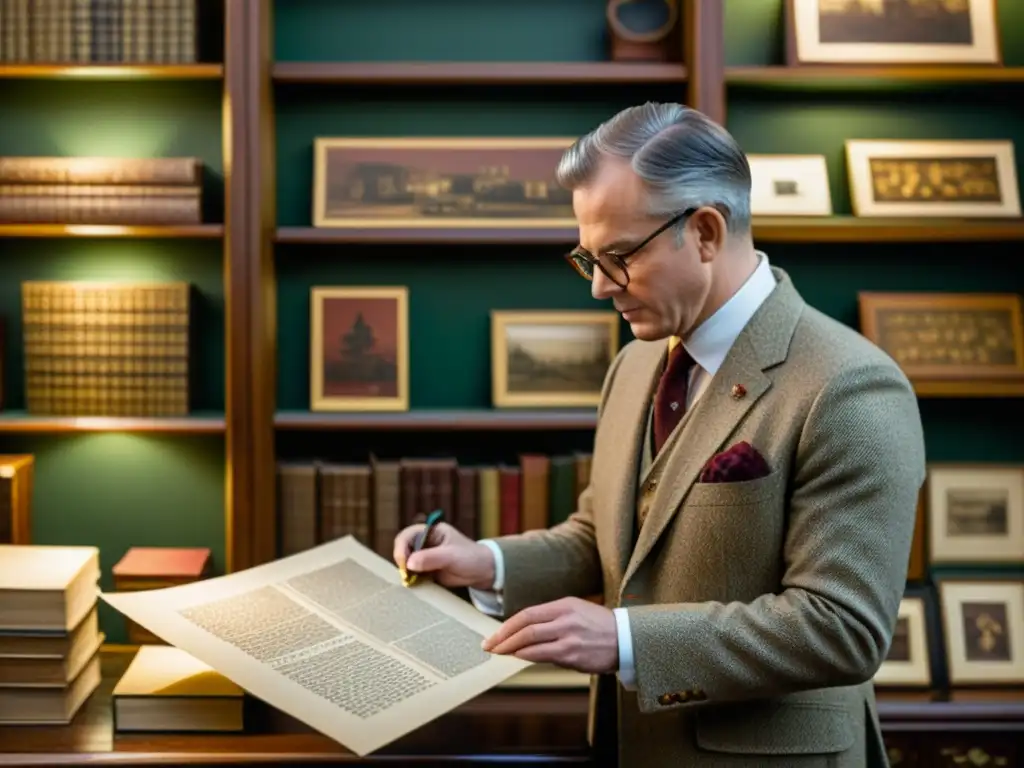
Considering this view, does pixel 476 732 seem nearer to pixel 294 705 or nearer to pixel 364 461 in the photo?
pixel 294 705

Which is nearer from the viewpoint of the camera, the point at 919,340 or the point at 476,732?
the point at 476,732

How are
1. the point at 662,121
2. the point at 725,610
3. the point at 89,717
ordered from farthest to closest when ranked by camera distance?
the point at 89,717 → the point at 662,121 → the point at 725,610

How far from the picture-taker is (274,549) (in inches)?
108

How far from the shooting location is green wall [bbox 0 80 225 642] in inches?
115

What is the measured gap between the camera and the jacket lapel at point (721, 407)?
159cm

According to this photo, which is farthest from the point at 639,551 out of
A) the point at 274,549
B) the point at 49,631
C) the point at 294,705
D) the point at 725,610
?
the point at 274,549

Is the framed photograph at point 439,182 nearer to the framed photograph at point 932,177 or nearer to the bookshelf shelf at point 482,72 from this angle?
the bookshelf shelf at point 482,72

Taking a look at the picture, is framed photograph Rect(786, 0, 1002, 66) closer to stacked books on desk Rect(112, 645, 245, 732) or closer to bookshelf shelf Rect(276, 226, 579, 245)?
bookshelf shelf Rect(276, 226, 579, 245)

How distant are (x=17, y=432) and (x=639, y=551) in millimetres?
1968

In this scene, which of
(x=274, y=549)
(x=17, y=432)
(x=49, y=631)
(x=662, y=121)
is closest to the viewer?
(x=662, y=121)

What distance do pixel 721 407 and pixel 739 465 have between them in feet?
0.38

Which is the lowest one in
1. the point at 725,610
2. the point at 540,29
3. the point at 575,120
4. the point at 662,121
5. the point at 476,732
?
the point at 476,732

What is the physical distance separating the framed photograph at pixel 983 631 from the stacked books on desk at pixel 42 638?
1994 millimetres

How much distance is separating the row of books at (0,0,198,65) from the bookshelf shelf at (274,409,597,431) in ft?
2.95
